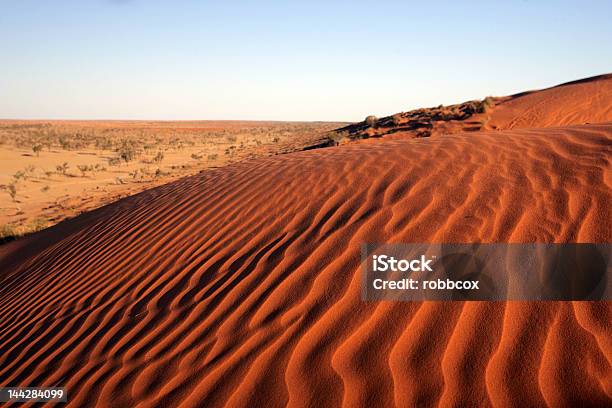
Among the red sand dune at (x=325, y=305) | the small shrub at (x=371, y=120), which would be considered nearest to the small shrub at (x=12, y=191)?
the red sand dune at (x=325, y=305)

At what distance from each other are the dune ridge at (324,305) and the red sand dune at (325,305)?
1cm

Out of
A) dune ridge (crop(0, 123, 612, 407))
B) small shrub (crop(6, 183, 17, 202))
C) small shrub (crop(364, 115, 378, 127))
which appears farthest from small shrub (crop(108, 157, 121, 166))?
dune ridge (crop(0, 123, 612, 407))

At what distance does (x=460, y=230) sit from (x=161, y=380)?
206cm

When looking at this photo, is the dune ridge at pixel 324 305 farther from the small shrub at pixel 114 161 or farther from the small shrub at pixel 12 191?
the small shrub at pixel 114 161

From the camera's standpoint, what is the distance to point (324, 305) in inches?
91.8

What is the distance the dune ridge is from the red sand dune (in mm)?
11

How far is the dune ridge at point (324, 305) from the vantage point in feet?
5.84

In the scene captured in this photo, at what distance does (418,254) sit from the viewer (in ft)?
8.46

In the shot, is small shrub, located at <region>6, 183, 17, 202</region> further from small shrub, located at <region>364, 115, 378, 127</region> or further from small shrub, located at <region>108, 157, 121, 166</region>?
small shrub, located at <region>364, 115, 378, 127</region>

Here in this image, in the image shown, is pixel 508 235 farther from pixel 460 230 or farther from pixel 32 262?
pixel 32 262

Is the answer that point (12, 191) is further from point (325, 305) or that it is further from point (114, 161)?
point (325, 305)

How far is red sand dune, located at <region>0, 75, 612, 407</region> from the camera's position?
5.84 ft

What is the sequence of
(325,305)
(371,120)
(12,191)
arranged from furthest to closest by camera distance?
(371,120) < (12,191) < (325,305)

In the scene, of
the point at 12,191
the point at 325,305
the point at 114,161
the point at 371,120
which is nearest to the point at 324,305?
the point at 325,305
